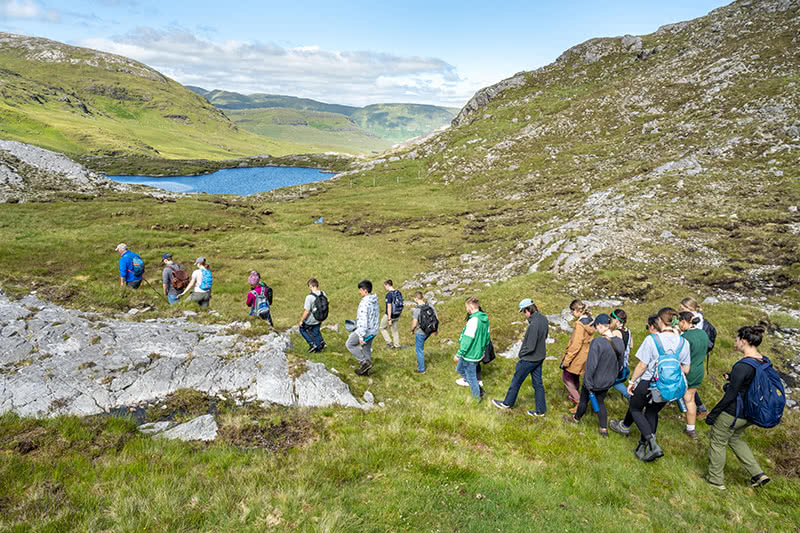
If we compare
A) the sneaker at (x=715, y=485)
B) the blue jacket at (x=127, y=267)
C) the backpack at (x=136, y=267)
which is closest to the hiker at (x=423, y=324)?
the sneaker at (x=715, y=485)

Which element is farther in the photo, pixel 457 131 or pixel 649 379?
pixel 457 131

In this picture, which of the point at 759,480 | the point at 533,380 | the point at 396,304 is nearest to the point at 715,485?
the point at 759,480

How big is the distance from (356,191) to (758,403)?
298 ft

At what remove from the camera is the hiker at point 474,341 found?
11.5 meters

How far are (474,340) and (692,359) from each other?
250 inches

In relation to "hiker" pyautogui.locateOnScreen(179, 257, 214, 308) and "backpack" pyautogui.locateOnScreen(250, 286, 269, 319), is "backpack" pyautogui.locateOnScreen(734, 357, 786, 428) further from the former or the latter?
"hiker" pyautogui.locateOnScreen(179, 257, 214, 308)

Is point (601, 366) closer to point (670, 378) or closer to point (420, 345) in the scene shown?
point (670, 378)

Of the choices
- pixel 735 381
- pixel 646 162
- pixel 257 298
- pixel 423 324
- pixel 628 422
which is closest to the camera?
pixel 735 381

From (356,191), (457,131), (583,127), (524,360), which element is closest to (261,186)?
(356,191)

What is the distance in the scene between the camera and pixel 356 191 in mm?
93812

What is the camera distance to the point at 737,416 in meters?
8.07

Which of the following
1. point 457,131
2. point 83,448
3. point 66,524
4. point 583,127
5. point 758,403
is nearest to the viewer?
point 66,524

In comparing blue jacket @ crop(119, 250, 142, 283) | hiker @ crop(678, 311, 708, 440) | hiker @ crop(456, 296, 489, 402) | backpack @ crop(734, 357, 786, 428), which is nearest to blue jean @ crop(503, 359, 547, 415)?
hiker @ crop(456, 296, 489, 402)

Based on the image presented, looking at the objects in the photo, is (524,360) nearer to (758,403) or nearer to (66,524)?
(758,403)
